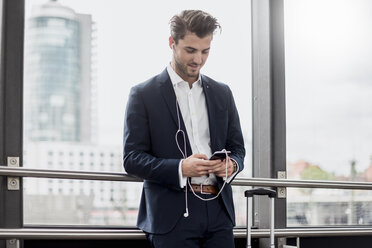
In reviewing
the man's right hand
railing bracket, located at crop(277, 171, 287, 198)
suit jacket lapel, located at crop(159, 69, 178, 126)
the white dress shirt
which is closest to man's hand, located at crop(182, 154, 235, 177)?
the man's right hand

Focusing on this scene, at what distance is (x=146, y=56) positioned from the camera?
3381mm

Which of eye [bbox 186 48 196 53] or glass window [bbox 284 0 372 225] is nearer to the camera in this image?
eye [bbox 186 48 196 53]

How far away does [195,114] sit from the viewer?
2.71m

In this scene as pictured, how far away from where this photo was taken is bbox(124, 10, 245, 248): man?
8.27ft

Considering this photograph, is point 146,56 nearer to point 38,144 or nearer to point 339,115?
point 38,144

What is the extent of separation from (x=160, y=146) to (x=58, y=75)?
0.84 m

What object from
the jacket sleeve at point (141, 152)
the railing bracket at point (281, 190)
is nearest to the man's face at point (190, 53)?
the jacket sleeve at point (141, 152)

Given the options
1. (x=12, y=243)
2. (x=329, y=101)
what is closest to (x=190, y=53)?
(x=12, y=243)

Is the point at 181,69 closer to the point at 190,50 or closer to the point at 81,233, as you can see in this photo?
the point at 190,50

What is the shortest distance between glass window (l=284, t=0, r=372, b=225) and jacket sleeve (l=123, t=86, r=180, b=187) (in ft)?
4.48

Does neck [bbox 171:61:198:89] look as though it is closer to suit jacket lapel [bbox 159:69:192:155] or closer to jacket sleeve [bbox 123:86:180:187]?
suit jacket lapel [bbox 159:69:192:155]

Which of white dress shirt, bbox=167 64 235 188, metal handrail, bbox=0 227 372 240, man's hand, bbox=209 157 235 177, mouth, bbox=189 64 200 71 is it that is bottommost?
metal handrail, bbox=0 227 372 240

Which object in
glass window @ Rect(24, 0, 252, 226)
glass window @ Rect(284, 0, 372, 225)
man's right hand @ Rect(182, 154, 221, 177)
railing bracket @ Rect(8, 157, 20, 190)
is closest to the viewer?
man's right hand @ Rect(182, 154, 221, 177)

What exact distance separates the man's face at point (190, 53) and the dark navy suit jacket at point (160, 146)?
3.9 inches
